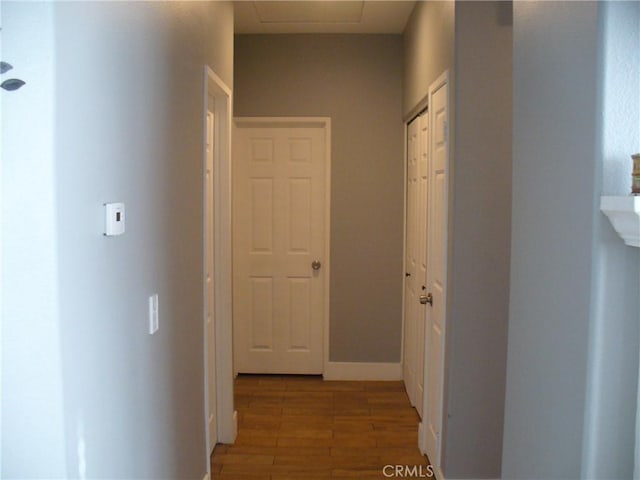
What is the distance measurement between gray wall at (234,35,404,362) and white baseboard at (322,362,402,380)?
0.05 m

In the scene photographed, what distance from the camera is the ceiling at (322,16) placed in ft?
11.6

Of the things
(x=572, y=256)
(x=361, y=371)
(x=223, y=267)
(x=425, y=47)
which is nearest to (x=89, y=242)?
(x=572, y=256)

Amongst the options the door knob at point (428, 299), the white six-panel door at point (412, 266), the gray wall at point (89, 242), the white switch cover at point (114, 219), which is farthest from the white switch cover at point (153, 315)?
the white six-panel door at point (412, 266)

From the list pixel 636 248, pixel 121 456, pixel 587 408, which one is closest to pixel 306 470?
pixel 121 456

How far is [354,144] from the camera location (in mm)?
4277

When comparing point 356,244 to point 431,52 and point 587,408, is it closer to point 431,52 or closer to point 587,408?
point 431,52

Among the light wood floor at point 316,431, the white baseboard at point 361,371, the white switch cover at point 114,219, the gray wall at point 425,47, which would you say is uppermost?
the gray wall at point 425,47

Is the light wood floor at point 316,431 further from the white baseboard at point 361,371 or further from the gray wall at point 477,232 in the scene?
the gray wall at point 477,232

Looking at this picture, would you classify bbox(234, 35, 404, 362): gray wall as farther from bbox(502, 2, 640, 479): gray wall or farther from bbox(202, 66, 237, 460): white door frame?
bbox(502, 2, 640, 479): gray wall

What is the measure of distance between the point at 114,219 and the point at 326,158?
120 inches

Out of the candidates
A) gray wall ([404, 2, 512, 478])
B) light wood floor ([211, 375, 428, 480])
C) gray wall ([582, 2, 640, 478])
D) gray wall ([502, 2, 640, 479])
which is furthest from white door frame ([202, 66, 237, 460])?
gray wall ([582, 2, 640, 478])

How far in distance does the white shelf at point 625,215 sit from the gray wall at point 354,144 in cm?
320

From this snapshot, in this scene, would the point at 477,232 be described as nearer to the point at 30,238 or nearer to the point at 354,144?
the point at 30,238

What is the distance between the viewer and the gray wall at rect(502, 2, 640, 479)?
1.13 m
